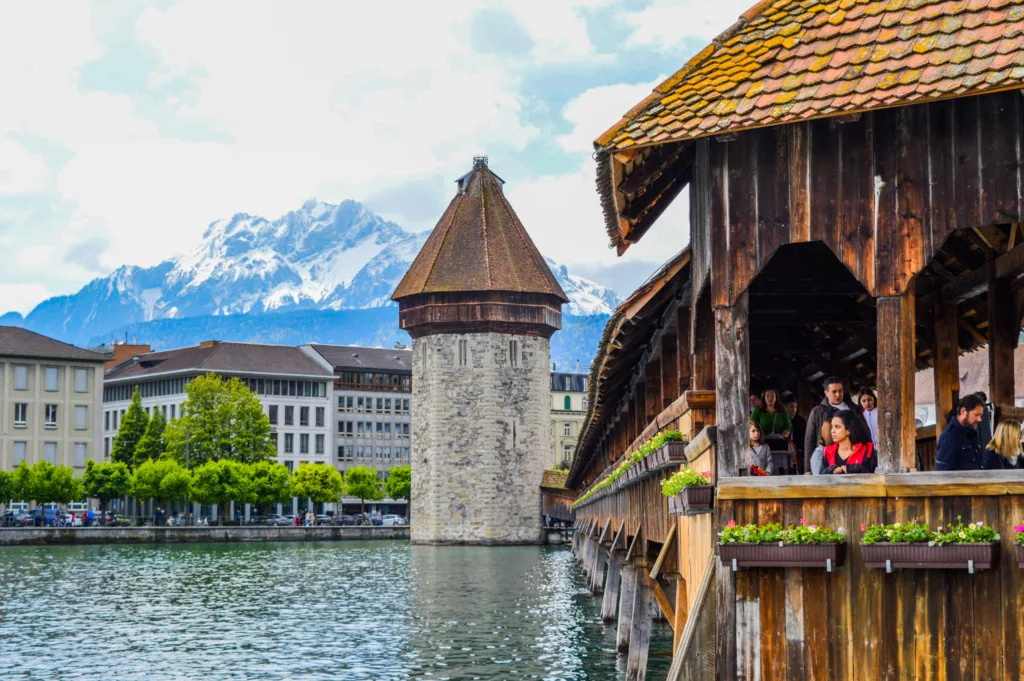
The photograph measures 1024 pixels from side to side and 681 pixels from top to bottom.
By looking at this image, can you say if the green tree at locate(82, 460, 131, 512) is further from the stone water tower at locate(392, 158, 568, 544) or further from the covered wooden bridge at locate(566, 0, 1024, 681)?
the covered wooden bridge at locate(566, 0, 1024, 681)

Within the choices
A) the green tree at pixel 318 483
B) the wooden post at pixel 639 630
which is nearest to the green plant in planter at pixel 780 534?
the wooden post at pixel 639 630

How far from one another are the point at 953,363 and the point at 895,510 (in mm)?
4468

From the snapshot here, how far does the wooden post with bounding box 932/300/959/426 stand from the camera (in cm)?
1290

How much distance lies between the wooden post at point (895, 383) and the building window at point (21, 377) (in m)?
81.4

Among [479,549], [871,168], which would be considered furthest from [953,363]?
[479,549]

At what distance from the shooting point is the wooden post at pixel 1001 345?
11.8 m

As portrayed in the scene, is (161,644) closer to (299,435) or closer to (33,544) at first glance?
(33,544)

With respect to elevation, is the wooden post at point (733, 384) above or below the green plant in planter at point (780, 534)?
above

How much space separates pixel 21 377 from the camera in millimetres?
85375

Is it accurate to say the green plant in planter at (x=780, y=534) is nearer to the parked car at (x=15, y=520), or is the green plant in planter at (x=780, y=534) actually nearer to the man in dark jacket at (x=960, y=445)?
the man in dark jacket at (x=960, y=445)

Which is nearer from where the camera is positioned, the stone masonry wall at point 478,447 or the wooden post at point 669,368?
the wooden post at point 669,368

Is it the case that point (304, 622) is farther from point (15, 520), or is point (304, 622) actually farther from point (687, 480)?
point (15, 520)

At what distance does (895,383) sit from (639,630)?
965cm

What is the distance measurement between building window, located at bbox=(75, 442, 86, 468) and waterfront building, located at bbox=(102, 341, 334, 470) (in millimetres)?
16918
